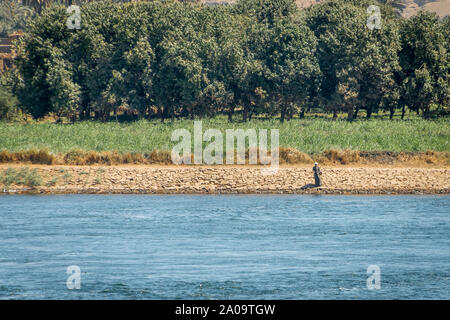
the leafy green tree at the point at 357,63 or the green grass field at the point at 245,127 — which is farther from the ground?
the leafy green tree at the point at 357,63

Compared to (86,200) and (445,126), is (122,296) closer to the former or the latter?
(86,200)

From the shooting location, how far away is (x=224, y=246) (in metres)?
28.3

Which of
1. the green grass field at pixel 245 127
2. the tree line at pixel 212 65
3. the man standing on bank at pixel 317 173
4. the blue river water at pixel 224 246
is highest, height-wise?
the tree line at pixel 212 65

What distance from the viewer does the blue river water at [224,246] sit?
909 inches

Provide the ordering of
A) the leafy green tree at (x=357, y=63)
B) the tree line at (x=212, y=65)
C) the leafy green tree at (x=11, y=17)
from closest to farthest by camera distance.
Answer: the tree line at (x=212, y=65) < the leafy green tree at (x=357, y=63) < the leafy green tree at (x=11, y=17)

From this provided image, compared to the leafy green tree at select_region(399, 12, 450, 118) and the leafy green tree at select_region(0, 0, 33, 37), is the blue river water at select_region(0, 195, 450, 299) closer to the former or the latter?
the leafy green tree at select_region(399, 12, 450, 118)

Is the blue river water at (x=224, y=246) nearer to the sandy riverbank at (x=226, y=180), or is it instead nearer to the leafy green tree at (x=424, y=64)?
the sandy riverbank at (x=226, y=180)

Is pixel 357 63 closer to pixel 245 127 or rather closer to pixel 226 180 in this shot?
pixel 245 127

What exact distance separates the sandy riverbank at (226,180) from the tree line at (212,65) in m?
24.9

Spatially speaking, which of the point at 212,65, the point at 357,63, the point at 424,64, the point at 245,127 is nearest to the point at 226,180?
the point at 245,127

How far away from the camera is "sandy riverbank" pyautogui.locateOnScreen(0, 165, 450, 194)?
40.8m

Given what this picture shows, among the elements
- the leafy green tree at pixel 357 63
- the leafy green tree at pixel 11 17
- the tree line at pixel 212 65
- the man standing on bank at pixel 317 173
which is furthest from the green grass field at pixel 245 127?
the leafy green tree at pixel 11 17

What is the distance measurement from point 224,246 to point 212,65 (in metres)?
43.8

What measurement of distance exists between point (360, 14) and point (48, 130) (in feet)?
112
